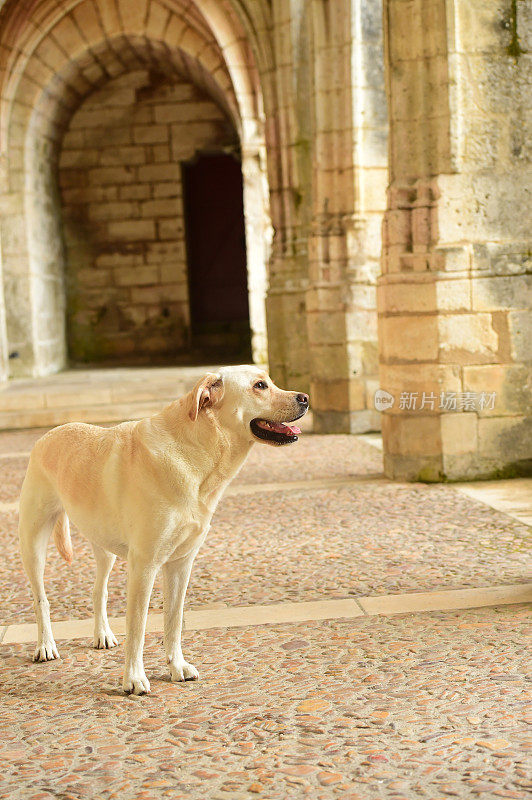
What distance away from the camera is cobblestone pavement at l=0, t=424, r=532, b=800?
105 inches

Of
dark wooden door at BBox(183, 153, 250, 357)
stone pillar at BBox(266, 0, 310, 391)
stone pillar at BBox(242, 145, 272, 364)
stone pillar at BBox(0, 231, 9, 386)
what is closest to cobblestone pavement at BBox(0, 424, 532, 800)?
stone pillar at BBox(266, 0, 310, 391)

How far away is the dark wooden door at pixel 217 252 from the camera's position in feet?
63.6

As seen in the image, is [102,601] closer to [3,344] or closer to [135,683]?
[135,683]

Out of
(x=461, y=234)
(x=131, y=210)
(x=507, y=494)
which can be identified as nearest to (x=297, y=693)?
(x=507, y=494)

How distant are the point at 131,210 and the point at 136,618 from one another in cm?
1632

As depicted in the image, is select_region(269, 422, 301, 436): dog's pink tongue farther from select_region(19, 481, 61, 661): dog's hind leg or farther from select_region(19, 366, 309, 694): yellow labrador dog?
select_region(19, 481, 61, 661): dog's hind leg

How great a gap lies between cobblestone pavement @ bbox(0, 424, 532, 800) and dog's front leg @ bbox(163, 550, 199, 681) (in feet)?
0.28

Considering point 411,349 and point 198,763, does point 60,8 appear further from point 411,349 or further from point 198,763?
point 198,763

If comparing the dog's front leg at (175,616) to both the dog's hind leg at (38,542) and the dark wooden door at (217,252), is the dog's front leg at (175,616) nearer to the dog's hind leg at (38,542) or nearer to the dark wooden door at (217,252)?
the dog's hind leg at (38,542)

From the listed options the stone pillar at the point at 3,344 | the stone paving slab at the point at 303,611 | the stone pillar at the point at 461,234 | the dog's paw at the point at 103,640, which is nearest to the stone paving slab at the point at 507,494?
the stone pillar at the point at 461,234

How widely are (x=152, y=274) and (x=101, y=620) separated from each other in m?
15.6

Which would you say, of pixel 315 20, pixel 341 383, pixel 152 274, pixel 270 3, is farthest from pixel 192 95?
pixel 341 383

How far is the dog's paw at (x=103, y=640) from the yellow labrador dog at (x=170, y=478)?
0.46m

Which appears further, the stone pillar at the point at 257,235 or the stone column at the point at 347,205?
the stone pillar at the point at 257,235
